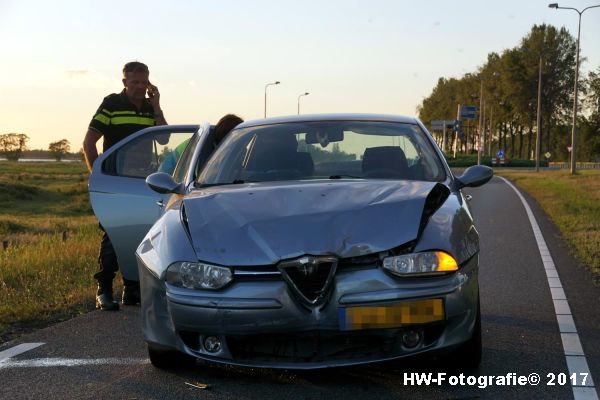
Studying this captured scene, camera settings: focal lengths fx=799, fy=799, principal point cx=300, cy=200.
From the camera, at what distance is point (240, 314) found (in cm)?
376

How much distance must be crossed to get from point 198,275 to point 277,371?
2.91 ft

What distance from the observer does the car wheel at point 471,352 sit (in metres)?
4.21

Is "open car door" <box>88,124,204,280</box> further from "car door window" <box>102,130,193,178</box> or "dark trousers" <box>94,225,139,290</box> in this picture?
Result: "dark trousers" <box>94,225,139,290</box>

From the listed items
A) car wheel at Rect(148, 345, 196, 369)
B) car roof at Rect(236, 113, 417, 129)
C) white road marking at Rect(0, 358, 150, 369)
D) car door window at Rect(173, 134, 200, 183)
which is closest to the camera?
car wheel at Rect(148, 345, 196, 369)

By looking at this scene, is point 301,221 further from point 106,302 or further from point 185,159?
point 106,302

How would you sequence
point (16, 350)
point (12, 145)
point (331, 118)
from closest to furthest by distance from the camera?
1. point (16, 350)
2. point (331, 118)
3. point (12, 145)

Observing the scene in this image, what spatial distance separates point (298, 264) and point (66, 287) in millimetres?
4762

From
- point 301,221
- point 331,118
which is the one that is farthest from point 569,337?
point 301,221

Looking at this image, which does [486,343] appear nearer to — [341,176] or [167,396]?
[341,176]

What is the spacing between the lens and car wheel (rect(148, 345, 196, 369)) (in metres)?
4.40

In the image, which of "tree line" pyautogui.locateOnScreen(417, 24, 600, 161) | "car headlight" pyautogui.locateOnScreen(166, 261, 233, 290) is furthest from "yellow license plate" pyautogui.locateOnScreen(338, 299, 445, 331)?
"tree line" pyautogui.locateOnScreen(417, 24, 600, 161)

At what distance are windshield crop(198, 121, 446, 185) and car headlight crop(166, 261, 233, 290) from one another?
115 cm

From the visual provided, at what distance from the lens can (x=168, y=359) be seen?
444 centimetres

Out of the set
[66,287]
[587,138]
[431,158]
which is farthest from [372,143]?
[587,138]
